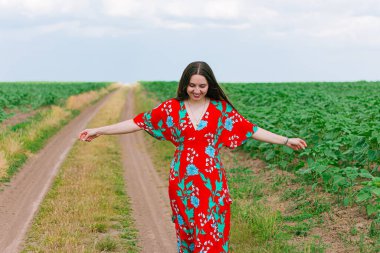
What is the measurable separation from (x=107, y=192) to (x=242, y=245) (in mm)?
3802

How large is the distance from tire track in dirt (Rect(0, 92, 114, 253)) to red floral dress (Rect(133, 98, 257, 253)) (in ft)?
11.2

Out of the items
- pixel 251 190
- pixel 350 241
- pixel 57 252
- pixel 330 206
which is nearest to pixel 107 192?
pixel 251 190

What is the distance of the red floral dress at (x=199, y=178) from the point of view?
14.5 ft

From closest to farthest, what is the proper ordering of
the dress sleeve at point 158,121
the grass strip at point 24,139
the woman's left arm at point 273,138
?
the dress sleeve at point 158,121
the woman's left arm at point 273,138
the grass strip at point 24,139

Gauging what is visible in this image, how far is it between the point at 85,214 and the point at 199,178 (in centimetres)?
430

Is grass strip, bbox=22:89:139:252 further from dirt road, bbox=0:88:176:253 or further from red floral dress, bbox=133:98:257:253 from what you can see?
red floral dress, bbox=133:98:257:253

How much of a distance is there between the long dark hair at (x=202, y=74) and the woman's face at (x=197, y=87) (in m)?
0.03

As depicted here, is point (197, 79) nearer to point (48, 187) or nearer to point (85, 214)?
point (85, 214)

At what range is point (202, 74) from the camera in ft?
14.7

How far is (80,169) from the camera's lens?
12031mm

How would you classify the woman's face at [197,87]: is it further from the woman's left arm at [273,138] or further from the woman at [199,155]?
the woman's left arm at [273,138]

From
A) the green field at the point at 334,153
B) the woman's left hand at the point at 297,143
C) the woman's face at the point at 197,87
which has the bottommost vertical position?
the green field at the point at 334,153

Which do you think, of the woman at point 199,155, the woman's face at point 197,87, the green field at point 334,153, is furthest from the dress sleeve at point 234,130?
the green field at point 334,153

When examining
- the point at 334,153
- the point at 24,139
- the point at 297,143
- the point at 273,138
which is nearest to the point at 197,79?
the point at 273,138
